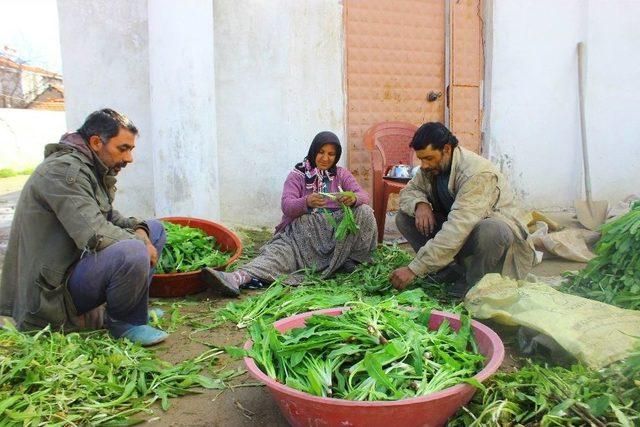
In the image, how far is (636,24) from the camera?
6883 millimetres

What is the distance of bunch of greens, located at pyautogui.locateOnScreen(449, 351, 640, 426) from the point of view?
184cm

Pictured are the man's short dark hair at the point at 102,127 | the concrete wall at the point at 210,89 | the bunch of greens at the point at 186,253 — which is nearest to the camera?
the man's short dark hair at the point at 102,127

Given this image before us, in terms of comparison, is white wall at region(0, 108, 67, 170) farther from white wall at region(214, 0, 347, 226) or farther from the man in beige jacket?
the man in beige jacket

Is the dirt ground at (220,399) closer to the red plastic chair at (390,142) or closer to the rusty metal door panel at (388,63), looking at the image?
the red plastic chair at (390,142)

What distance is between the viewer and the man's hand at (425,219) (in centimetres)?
379

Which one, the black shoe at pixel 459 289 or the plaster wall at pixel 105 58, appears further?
the plaster wall at pixel 105 58

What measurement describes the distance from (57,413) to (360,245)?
104 inches

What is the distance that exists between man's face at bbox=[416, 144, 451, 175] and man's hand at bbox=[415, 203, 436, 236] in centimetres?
26

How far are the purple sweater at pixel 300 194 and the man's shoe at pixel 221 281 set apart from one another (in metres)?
0.74

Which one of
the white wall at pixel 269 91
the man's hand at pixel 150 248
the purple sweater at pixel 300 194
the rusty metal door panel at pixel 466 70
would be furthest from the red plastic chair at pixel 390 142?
the man's hand at pixel 150 248

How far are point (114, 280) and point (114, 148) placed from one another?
0.70 m

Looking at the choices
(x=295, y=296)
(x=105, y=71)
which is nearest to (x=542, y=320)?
(x=295, y=296)

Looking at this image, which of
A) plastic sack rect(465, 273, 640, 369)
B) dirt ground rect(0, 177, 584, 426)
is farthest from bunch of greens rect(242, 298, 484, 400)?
plastic sack rect(465, 273, 640, 369)

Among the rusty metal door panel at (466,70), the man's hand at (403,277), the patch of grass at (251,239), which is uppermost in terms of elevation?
the rusty metal door panel at (466,70)
